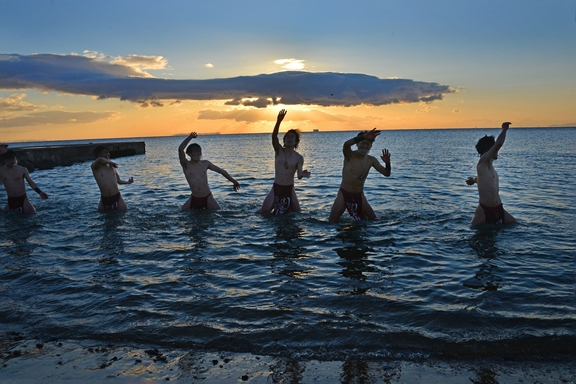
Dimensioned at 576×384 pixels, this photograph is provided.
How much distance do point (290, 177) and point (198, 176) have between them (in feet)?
8.28

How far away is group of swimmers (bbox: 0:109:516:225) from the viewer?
32.4ft

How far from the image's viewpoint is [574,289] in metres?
6.61

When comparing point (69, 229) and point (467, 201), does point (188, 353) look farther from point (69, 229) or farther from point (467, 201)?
point (467, 201)

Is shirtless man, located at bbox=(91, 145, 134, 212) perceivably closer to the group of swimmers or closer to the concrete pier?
the group of swimmers

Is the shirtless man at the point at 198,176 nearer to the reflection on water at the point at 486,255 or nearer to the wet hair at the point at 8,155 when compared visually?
the wet hair at the point at 8,155

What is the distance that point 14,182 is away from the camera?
1284cm

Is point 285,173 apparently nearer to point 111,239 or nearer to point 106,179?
point 111,239

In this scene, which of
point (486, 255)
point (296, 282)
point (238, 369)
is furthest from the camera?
point (486, 255)

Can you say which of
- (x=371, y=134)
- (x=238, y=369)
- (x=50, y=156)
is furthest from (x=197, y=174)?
(x=50, y=156)

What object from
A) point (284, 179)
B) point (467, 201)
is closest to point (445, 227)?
point (284, 179)

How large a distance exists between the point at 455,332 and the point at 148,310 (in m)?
3.78

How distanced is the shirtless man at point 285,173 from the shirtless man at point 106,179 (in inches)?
154

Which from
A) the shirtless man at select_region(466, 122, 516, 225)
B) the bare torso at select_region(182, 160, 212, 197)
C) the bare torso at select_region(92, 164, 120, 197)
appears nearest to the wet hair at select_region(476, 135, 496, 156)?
the shirtless man at select_region(466, 122, 516, 225)

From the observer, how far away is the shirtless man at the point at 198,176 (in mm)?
12219
